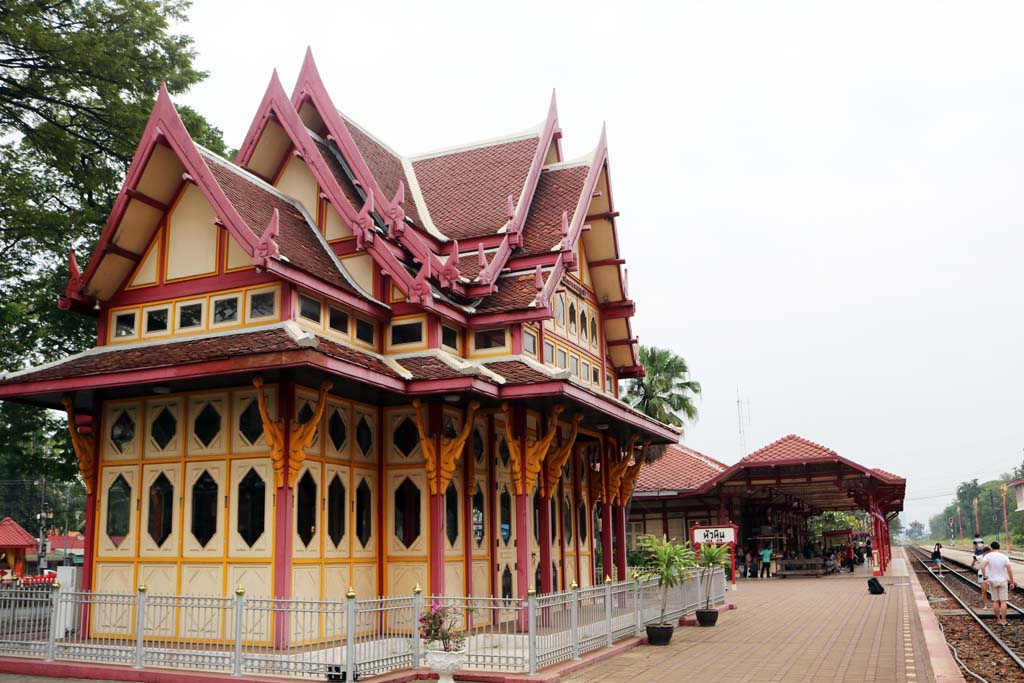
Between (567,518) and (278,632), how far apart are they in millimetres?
9159

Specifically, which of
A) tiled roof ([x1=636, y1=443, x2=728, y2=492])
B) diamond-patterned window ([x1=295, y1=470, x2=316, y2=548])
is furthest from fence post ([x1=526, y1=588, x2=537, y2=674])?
tiled roof ([x1=636, y1=443, x2=728, y2=492])

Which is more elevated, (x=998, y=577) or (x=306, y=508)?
(x=306, y=508)

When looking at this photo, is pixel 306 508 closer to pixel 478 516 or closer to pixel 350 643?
pixel 350 643

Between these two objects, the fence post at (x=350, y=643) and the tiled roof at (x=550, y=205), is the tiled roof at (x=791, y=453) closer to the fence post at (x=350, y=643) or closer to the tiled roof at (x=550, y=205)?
the tiled roof at (x=550, y=205)

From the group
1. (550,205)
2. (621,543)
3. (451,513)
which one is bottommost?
(621,543)

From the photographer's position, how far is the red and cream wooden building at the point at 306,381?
1362 centimetres

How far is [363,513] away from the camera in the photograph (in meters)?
15.3

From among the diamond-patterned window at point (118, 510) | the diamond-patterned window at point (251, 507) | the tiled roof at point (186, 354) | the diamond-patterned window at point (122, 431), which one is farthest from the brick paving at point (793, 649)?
the diamond-patterned window at point (122, 431)

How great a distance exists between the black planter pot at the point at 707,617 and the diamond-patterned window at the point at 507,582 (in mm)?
4047

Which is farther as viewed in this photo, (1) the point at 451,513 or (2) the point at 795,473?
(2) the point at 795,473

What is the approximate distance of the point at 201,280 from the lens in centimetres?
1520

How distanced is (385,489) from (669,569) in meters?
5.22

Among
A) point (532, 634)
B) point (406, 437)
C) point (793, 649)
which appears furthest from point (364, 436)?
point (793, 649)

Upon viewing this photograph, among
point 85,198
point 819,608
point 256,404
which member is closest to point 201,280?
point 256,404
